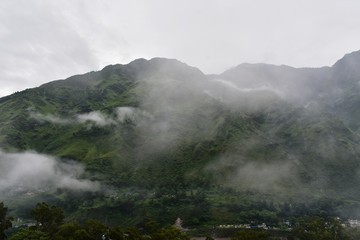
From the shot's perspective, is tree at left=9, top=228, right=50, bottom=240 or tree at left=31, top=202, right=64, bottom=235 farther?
tree at left=31, top=202, right=64, bottom=235

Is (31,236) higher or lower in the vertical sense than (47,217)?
lower

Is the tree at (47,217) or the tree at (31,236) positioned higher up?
the tree at (47,217)

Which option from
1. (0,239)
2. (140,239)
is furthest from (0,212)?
(140,239)

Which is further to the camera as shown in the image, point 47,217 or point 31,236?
point 47,217

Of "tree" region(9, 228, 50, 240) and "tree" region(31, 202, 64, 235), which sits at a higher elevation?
"tree" region(31, 202, 64, 235)

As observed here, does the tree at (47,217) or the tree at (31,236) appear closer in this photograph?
the tree at (31,236)

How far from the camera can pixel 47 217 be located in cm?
15838

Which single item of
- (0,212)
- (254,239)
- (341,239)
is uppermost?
(0,212)

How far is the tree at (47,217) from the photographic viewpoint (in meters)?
156

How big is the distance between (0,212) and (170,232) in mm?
62788

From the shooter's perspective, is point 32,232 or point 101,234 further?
point 101,234

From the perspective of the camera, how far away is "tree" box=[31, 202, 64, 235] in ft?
511

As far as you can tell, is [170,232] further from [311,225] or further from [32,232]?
[311,225]

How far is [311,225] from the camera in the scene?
199250 mm
